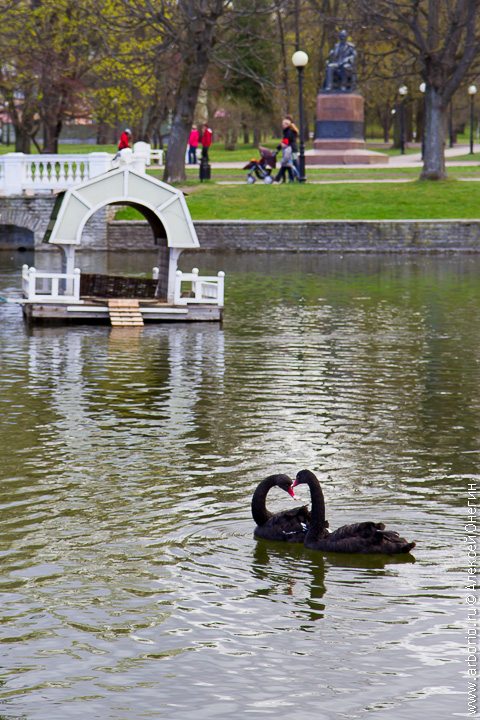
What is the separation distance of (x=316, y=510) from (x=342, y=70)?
52206mm

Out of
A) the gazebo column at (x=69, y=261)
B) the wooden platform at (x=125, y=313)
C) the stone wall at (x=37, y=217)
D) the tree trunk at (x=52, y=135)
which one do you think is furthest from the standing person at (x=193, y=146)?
the wooden platform at (x=125, y=313)

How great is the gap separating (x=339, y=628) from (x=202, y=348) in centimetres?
1530

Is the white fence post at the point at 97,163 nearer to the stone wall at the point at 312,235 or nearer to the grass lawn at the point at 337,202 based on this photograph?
the stone wall at the point at 312,235

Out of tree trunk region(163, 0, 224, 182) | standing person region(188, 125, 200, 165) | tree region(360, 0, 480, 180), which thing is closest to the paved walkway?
standing person region(188, 125, 200, 165)

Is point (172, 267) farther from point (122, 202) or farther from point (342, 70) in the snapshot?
point (342, 70)

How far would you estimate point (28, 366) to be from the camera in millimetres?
23672

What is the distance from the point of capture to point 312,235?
162ft

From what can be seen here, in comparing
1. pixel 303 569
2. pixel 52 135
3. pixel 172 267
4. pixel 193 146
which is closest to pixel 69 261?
pixel 172 267

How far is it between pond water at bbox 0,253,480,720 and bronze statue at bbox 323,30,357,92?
37.0 metres

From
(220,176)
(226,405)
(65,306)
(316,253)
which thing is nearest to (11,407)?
(226,405)

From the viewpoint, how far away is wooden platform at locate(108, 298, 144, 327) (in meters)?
29.0

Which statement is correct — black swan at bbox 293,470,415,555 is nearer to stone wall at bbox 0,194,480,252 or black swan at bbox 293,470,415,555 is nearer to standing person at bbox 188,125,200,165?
stone wall at bbox 0,194,480,252

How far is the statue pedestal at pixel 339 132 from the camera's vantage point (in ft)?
206

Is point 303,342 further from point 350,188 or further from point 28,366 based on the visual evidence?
point 350,188
